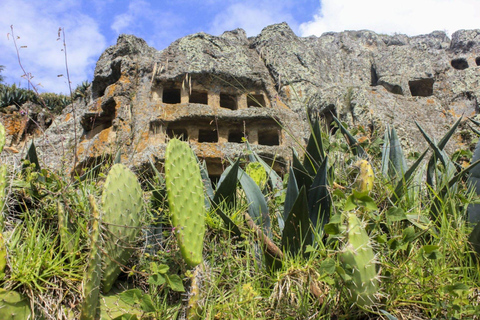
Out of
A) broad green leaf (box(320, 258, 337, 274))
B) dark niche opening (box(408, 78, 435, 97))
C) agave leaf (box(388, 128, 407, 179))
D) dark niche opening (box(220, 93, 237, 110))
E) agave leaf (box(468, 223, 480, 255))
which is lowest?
broad green leaf (box(320, 258, 337, 274))

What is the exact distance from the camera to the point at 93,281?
1522 mm

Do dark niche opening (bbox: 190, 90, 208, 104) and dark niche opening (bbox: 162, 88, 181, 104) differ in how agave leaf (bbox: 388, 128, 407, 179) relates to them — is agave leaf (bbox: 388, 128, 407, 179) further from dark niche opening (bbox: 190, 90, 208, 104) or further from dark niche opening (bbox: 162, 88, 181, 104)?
dark niche opening (bbox: 162, 88, 181, 104)

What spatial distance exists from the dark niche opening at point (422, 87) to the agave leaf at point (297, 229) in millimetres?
8747

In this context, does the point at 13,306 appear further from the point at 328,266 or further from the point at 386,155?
the point at 386,155

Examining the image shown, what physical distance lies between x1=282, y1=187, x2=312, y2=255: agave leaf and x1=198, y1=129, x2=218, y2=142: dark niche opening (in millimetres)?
7188

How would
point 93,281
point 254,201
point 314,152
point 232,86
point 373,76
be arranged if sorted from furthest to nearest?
1. point 373,76
2. point 232,86
3. point 314,152
4. point 254,201
5. point 93,281

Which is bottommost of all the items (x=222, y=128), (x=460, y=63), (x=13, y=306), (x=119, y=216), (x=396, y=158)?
(x=13, y=306)

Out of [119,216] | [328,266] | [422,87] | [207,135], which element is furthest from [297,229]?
[422,87]

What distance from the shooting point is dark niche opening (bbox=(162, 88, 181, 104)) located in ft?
30.5

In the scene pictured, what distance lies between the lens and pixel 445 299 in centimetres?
146

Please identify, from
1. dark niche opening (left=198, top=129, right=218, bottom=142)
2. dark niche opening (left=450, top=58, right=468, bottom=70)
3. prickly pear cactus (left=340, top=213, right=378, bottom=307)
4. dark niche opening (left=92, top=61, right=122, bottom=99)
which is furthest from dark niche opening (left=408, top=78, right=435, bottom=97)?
prickly pear cactus (left=340, top=213, right=378, bottom=307)

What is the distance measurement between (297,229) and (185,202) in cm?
55

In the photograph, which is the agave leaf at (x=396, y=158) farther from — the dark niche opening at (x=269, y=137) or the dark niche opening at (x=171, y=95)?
the dark niche opening at (x=171, y=95)

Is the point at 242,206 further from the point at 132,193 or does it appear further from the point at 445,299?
the point at 445,299
